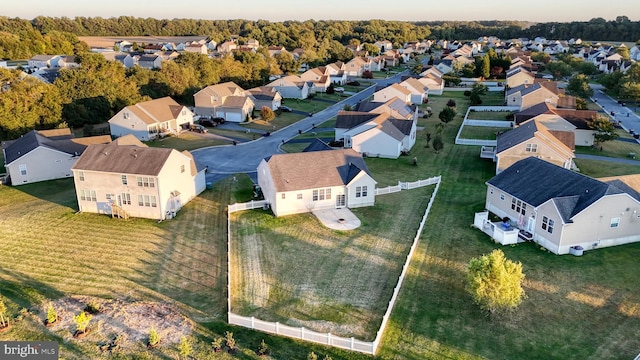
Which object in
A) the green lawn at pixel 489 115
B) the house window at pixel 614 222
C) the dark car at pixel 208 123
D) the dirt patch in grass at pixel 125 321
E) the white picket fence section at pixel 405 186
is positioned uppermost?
the house window at pixel 614 222

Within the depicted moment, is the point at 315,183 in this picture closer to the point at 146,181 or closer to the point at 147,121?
the point at 146,181

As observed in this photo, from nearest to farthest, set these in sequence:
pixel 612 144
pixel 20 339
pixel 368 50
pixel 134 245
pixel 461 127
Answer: pixel 20 339 → pixel 134 245 → pixel 612 144 → pixel 461 127 → pixel 368 50

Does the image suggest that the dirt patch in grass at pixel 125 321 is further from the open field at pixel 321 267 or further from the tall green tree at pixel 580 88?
the tall green tree at pixel 580 88

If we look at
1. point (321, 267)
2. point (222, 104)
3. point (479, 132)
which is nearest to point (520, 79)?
point (479, 132)

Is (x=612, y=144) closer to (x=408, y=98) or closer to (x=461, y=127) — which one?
(x=461, y=127)

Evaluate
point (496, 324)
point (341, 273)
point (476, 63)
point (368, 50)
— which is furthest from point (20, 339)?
point (368, 50)

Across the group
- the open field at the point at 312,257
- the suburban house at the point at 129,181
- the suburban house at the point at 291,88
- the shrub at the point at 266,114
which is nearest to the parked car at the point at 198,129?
the shrub at the point at 266,114
